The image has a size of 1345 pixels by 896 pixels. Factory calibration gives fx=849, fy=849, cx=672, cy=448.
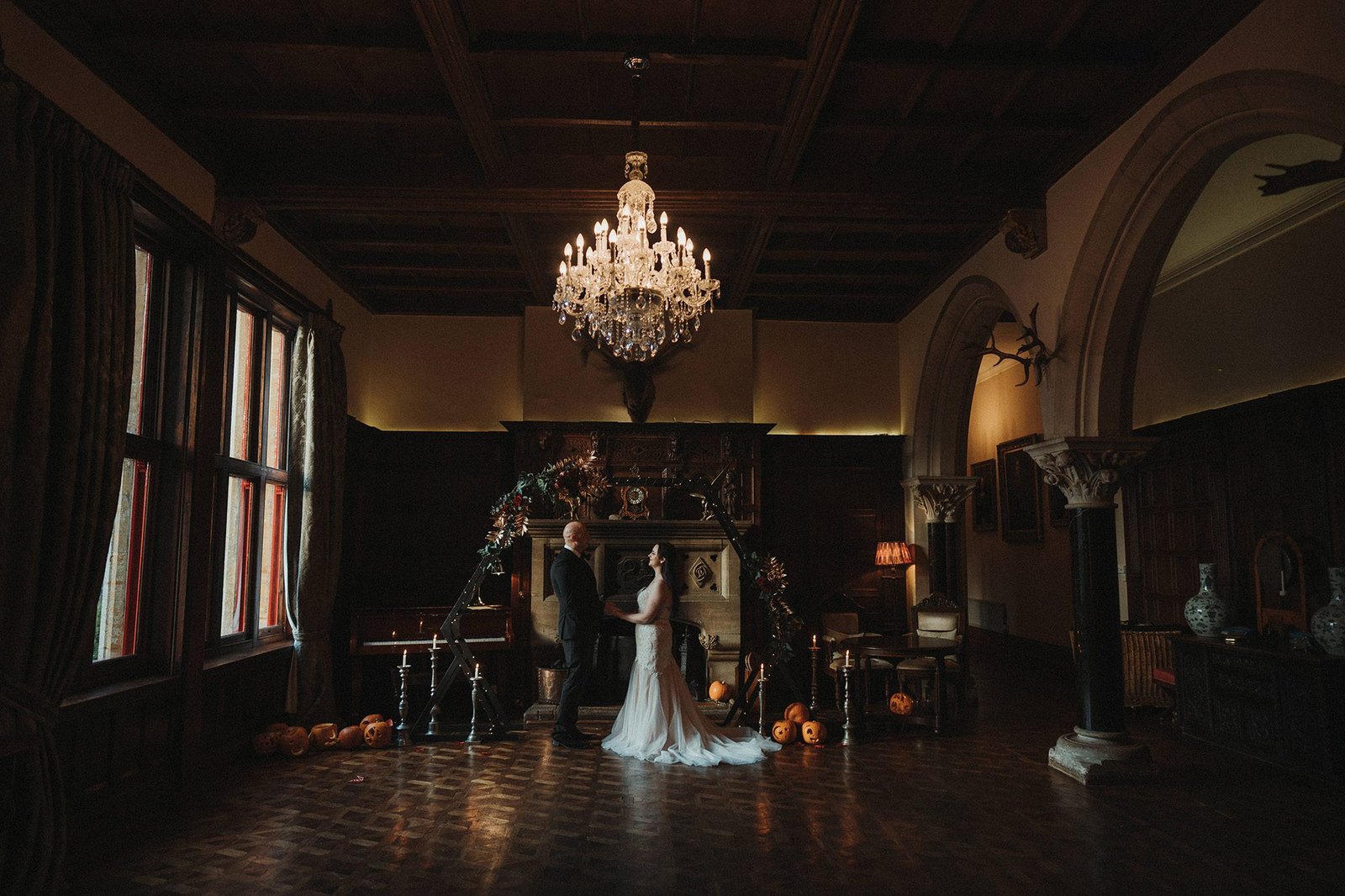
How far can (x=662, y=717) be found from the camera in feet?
21.4

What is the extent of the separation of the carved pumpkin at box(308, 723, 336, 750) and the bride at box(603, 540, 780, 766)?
2.11 meters

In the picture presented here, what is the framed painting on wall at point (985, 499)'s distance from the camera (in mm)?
12484

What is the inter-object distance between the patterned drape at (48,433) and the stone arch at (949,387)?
721cm

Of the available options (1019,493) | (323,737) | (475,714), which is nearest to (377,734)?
(323,737)

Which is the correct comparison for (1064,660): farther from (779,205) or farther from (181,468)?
(181,468)

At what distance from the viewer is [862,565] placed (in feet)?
33.8

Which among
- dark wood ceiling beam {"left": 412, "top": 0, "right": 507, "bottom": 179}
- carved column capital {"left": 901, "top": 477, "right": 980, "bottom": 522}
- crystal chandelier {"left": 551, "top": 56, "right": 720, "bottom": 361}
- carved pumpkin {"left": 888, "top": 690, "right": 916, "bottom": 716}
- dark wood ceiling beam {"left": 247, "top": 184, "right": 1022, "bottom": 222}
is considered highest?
dark wood ceiling beam {"left": 412, "top": 0, "right": 507, "bottom": 179}

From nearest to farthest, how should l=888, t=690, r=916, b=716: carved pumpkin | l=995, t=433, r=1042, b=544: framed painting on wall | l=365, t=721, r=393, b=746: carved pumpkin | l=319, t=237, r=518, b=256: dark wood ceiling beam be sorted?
l=365, t=721, r=393, b=746: carved pumpkin < l=888, t=690, r=916, b=716: carved pumpkin < l=319, t=237, r=518, b=256: dark wood ceiling beam < l=995, t=433, r=1042, b=544: framed painting on wall

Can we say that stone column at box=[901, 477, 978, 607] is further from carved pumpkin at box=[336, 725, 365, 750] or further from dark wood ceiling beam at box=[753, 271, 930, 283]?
carved pumpkin at box=[336, 725, 365, 750]

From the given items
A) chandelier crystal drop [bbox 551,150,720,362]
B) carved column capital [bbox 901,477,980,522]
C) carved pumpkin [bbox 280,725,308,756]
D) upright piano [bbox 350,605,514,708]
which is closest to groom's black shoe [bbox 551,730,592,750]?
upright piano [bbox 350,605,514,708]

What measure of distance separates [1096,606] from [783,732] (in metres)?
2.50

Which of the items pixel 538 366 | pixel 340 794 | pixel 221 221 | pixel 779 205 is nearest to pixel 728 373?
pixel 538 366

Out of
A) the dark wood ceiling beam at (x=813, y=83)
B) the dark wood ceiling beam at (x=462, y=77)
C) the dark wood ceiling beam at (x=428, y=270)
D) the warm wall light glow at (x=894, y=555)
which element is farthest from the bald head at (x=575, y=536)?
the warm wall light glow at (x=894, y=555)

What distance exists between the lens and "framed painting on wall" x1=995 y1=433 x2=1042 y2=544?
437 inches
